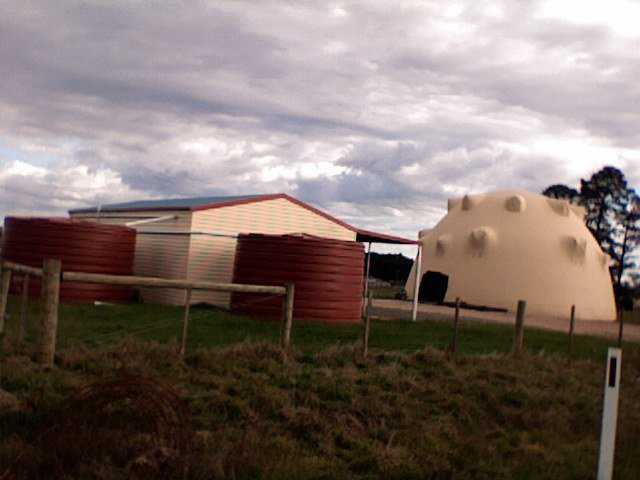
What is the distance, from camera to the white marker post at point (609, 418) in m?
6.55

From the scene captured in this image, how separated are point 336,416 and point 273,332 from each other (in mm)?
9199

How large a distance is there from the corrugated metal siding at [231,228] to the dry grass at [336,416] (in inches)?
561

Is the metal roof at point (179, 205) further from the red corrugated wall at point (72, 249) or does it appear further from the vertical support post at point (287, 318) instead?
the vertical support post at point (287, 318)

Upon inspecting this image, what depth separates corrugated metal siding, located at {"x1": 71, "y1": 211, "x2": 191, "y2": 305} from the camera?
2478 cm

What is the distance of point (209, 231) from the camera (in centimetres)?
2528

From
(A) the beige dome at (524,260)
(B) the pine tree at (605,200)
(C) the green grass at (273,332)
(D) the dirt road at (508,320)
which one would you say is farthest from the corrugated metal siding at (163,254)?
(B) the pine tree at (605,200)

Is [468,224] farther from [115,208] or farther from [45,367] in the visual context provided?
[45,367]

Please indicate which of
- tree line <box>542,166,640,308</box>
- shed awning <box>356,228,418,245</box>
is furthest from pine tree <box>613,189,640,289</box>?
shed awning <box>356,228,418,245</box>

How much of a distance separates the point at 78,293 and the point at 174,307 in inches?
114

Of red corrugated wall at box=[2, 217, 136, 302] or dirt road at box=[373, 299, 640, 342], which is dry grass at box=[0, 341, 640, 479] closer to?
dirt road at box=[373, 299, 640, 342]

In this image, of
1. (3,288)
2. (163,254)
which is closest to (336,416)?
(3,288)

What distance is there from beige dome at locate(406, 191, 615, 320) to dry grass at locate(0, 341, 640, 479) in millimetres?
24102

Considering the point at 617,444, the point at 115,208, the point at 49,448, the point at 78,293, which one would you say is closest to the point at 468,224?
the point at 115,208

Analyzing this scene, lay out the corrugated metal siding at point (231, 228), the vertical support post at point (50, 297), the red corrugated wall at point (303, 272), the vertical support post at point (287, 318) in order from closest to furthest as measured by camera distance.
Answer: the vertical support post at point (50, 297), the vertical support post at point (287, 318), the red corrugated wall at point (303, 272), the corrugated metal siding at point (231, 228)
